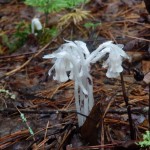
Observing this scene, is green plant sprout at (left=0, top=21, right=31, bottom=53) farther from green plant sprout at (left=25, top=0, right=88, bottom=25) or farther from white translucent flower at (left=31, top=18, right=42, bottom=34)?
green plant sprout at (left=25, top=0, right=88, bottom=25)

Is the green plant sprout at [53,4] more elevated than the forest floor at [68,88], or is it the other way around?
the green plant sprout at [53,4]

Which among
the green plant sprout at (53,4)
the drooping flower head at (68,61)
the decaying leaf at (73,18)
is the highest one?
the green plant sprout at (53,4)

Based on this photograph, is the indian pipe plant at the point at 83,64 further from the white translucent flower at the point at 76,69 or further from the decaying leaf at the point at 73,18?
the decaying leaf at the point at 73,18

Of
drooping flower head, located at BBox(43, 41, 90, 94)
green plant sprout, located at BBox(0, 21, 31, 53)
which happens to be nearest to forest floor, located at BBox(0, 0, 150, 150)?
green plant sprout, located at BBox(0, 21, 31, 53)

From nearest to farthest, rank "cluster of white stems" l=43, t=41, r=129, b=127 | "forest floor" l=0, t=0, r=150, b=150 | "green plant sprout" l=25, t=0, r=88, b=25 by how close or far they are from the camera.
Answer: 1. "cluster of white stems" l=43, t=41, r=129, b=127
2. "forest floor" l=0, t=0, r=150, b=150
3. "green plant sprout" l=25, t=0, r=88, b=25

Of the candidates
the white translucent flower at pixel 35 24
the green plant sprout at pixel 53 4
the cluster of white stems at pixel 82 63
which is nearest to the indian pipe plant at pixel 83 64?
the cluster of white stems at pixel 82 63

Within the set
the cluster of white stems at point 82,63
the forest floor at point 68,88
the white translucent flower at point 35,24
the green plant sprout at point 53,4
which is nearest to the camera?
the cluster of white stems at point 82,63

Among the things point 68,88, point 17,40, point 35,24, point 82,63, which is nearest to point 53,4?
point 35,24
